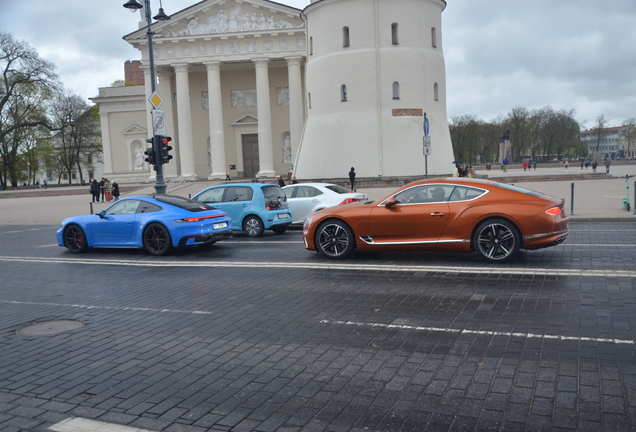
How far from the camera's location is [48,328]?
6.77m

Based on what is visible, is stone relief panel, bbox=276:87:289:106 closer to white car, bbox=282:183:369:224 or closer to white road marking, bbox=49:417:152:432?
white car, bbox=282:183:369:224

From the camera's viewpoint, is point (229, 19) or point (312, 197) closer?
point (312, 197)

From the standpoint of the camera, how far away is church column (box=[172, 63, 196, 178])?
1998 inches

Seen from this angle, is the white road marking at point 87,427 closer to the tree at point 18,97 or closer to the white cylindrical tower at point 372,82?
A: the white cylindrical tower at point 372,82

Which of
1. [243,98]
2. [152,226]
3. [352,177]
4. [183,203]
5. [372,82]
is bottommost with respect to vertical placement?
[152,226]

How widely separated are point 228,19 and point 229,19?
90 mm

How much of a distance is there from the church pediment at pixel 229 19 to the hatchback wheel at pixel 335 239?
42164 mm

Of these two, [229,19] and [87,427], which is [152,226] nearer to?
[87,427]

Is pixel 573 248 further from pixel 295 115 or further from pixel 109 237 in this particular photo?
pixel 295 115

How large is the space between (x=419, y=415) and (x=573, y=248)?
829 centimetres

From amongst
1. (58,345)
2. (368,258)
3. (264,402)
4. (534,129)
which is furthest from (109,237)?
(534,129)

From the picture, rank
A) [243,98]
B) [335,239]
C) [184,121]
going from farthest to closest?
[243,98] → [184,121] → [335,239]

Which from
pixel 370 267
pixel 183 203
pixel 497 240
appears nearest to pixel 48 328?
pixel 370 267

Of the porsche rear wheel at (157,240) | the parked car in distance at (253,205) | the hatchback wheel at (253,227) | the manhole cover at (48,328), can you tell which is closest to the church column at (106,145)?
the parked car in distance at (253,205)
